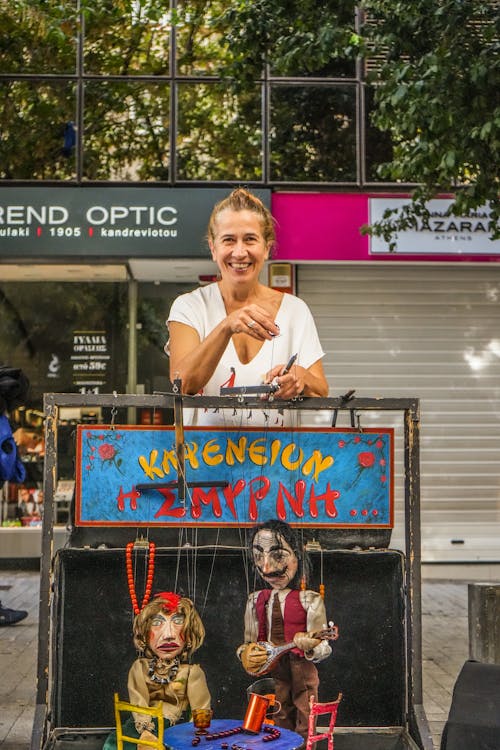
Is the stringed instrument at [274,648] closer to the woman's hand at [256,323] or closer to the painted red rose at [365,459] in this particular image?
the painted red rose at [365,459]

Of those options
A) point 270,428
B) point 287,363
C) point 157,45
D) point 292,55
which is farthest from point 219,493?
point 157,45

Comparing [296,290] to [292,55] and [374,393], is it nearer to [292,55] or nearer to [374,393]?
[374,393]

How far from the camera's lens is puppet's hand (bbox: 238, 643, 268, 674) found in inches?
132

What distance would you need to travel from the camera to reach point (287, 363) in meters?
3.26

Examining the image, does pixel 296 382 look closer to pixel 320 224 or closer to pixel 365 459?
pixel 365 459

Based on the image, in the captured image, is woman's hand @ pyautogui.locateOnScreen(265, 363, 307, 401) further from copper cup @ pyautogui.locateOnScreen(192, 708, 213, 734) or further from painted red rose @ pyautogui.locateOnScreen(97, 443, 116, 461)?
copper cup @ pyautogui.locateOnScreen(192, 708, 213, 734)

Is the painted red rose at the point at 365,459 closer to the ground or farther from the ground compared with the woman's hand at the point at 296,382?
closer to the ground

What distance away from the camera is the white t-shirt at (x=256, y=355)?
11.3 ft

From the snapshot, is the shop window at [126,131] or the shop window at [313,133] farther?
the shop window at [313,133]

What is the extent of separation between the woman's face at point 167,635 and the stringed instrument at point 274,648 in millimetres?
252

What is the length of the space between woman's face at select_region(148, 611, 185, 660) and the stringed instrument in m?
0.25

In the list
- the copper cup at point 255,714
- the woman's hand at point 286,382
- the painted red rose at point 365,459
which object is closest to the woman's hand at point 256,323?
the woman's hand at point 286,382

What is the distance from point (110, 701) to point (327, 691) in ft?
2.64

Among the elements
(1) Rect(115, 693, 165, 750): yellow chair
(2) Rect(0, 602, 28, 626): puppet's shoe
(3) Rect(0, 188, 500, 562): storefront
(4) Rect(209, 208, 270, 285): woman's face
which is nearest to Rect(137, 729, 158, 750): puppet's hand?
(1) Rect(115, 693, 165, 750): yellow chair
